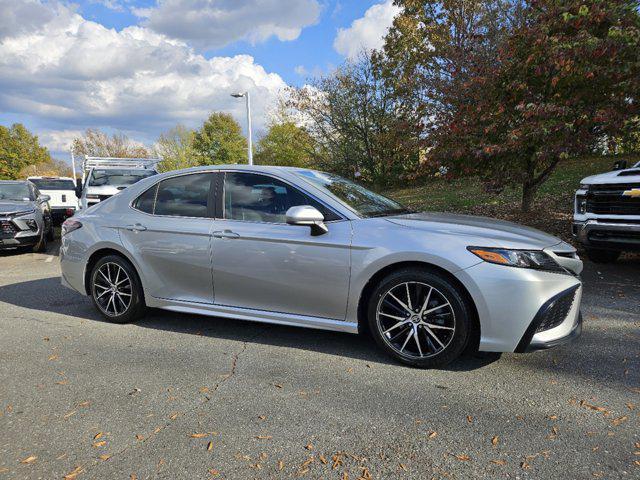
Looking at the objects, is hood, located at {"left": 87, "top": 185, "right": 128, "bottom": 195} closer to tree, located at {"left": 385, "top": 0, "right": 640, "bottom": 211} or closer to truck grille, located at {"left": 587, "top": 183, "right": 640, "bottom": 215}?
tree, located at {"left": 385, "top": 0, "right": 640, "bottom": 211}

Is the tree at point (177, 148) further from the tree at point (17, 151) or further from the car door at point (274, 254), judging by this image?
the car door at point (274, 254)

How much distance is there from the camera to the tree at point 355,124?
24.0 metres

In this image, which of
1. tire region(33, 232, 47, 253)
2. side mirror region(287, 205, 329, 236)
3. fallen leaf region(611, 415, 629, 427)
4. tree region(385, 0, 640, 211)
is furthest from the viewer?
tire region(33, 232, 47, 253)

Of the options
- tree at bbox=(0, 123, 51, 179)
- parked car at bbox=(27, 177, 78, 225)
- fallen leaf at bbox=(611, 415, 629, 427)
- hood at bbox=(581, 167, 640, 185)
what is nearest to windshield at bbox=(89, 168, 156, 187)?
parked car at bbox=(27, 177, 78, 225)

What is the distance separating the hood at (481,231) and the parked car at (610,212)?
3013 millimetres

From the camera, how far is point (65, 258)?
16.3 ft

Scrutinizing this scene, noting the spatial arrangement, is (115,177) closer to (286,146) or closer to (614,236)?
(614,236)

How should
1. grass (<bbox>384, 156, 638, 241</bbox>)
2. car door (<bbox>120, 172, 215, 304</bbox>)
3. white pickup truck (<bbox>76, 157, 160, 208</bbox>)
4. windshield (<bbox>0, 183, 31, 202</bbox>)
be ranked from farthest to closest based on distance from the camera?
white pickup truck (<bbox>76, 157, 160, 208</bbox>)
windshield (<bbox>0, 183, 31, 202</bbox>)
grass (<bbox>384, 156, 638, 241</bbox>)
car door (<bbox>120, 172, 215, 304</bbox>)

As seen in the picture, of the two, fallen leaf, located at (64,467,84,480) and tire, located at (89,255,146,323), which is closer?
fallen leaf, located at (64,467,84,480)

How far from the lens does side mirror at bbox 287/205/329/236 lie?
11.5 ft

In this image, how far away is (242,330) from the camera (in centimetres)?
443

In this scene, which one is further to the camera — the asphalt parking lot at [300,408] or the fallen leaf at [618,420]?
the fallen leaf at [618,420]

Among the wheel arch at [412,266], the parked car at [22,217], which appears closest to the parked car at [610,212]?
the wheel arch at [412,266]

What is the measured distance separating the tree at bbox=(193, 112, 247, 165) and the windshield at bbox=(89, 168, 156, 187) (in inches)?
1737
